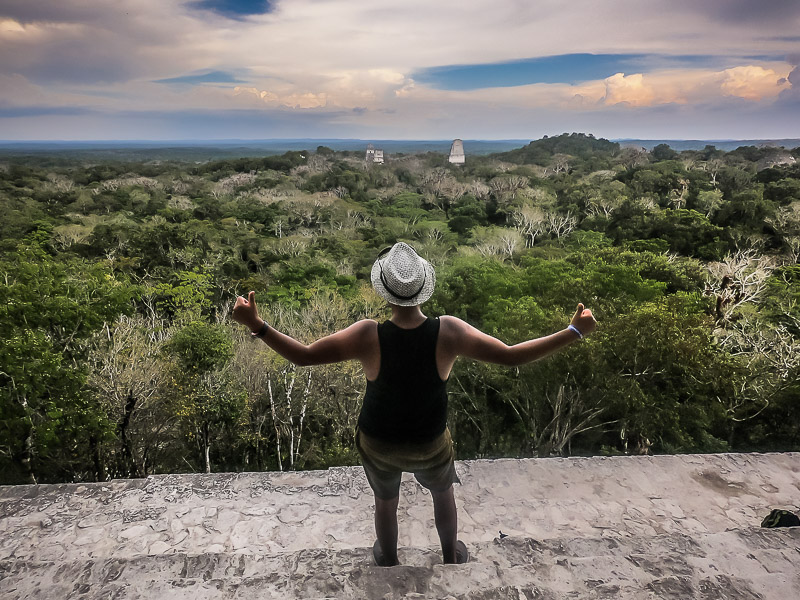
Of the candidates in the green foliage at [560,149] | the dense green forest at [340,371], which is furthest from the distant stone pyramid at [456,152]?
the dense green forest at [340,371]

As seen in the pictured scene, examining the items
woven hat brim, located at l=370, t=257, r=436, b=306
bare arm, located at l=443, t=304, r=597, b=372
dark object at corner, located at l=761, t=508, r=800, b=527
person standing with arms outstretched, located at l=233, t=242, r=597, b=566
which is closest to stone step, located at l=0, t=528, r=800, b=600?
person standing with arms outstretched, located at l=233, t=242, r=597, b=566

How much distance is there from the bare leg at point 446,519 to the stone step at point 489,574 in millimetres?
129

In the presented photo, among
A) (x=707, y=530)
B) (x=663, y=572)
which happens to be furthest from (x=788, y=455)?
(x=663, y=572)

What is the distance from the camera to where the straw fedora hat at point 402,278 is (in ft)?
6.37

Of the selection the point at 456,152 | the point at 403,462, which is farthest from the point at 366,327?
the point at 456,152

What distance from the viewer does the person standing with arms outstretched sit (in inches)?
77.3

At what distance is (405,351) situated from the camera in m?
2.01

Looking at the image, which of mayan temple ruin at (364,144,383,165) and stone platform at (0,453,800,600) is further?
mayan temple ruin at (364,144,383,165)

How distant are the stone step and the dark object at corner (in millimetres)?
1615

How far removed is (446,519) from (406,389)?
80 centimetres

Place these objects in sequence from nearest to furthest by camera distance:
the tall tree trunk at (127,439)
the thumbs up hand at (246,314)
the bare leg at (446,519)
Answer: the thumbs up hand at (246,314) < the bare leg at (446,519) < the tall tree trunk at (127,439)

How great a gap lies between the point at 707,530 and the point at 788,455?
5.46 feet

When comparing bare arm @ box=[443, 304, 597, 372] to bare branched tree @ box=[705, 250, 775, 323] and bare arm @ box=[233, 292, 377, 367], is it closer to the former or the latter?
bare arm @ box=[233, 292, 377, 367]

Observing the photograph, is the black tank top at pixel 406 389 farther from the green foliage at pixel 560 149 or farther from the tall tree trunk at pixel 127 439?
the green foliage at pixel 560 149
